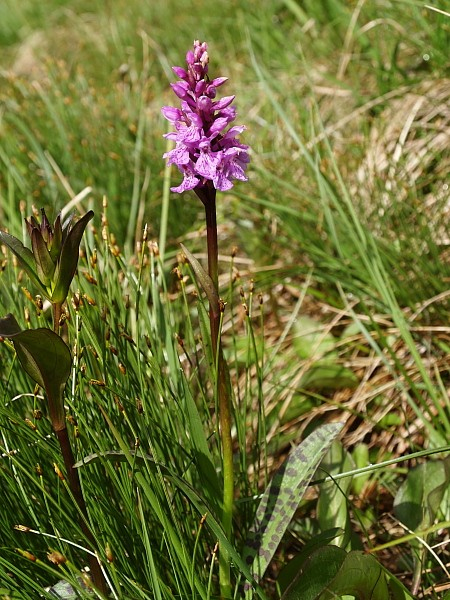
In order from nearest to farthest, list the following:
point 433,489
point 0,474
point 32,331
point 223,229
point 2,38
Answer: point 32,331, point 0,474, point 433,489, point 223,229, point 2,38

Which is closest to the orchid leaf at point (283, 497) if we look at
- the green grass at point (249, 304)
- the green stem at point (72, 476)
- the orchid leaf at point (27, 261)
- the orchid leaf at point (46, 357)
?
the green grass at point (249, 304)

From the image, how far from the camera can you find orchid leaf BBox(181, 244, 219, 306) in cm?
102

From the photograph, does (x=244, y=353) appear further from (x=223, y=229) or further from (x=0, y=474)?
(x=0, y=474)

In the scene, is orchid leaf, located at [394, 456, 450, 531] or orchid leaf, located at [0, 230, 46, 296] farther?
orchid leaf, located at [394, 456, 450, 531]

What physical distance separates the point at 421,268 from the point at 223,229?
2.79 feet

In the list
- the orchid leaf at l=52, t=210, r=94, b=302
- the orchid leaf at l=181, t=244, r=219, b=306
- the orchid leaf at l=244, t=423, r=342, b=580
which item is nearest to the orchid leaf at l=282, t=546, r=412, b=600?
the orchid leaf at l=244, t=423, r=342, b=580

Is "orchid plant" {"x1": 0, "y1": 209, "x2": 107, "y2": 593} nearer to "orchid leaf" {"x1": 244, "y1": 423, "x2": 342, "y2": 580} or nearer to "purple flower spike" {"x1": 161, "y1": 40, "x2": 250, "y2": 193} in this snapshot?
"purple flower spike" {"x1": 161, "y1": 40, "x2": 250, "y2": 193}

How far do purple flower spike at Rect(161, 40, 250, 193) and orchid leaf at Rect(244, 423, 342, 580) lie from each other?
1.58ft

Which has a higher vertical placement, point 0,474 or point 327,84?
point 327,84

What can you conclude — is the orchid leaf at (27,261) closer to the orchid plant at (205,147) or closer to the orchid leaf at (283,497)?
the orchid plant at (205,147)

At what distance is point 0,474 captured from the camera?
1.26 meters

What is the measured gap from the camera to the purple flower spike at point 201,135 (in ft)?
3.33

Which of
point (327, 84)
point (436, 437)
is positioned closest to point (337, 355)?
point (436, 437)

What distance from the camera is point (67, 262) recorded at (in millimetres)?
1035
